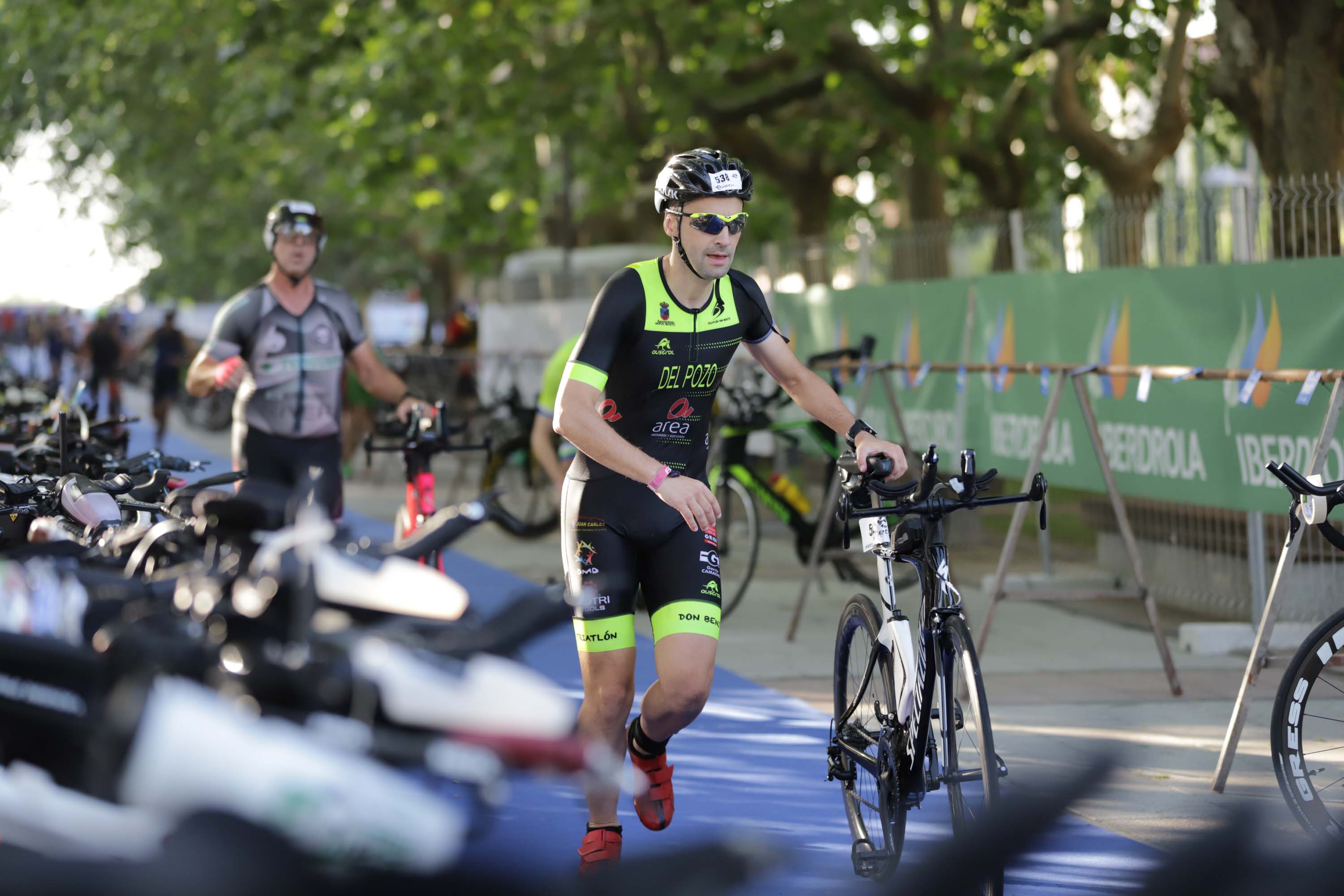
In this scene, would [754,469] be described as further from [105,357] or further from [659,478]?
[105,357]

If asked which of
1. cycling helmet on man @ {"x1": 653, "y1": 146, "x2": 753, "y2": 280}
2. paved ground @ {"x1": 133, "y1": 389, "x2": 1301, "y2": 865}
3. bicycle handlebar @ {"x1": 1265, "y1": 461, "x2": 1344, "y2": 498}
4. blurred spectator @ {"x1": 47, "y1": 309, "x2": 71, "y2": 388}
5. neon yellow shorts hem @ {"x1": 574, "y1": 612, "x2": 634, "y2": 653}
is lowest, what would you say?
paved ground @ {"x1": 133, "y1": 389, "x2": 1301, "y2": 865}

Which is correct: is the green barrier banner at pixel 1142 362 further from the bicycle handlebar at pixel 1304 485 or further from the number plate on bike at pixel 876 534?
the number plate on bike at pixel 876 534

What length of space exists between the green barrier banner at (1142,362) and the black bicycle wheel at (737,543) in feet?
4.54

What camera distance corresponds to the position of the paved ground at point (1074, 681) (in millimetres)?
6332

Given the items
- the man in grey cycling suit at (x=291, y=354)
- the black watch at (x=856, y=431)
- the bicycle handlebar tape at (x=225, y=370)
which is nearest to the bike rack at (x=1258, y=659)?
the black watch at (x=856, y=431)

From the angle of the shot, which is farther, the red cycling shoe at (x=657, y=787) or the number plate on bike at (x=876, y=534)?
the red cycling shoe at (x=657, y=787)

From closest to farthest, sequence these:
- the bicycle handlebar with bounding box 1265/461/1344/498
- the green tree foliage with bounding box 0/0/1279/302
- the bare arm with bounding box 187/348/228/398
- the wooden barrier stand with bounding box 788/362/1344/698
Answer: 1. the bicycle handlebar with bounding box 1265/461/1344/498
2. the bare arm with bounding box 187/348/228/398
3. the wooden barrier stand with bounding box 788/362/1344/698
4. the green tree foliage with bounding box 0/0/1279/302

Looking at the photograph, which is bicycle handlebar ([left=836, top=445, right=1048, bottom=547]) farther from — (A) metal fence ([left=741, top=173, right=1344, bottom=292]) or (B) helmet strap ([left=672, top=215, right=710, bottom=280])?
(A) metal fence ([left=741, top=173, right=1344, bottom=292])

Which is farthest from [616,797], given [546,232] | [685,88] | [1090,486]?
[546,232]

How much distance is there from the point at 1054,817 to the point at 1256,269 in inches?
289

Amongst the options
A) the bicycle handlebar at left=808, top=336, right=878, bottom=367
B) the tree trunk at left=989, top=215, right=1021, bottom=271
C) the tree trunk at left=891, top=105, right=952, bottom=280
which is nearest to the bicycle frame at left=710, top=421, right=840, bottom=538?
the bicycle handlebar at left=808, top=336, right=878, bottom=367

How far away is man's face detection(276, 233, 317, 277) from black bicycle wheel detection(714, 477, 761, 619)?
347 centimetres

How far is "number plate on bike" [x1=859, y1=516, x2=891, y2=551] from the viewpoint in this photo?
15.9ft

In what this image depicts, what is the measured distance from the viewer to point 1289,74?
11531mm
